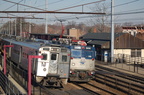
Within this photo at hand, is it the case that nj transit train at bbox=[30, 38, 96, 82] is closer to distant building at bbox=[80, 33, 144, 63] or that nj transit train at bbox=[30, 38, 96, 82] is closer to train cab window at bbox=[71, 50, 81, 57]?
train cab window at bbox=[71, 50, 81, 57]

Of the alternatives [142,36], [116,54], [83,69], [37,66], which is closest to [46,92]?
[37,66]

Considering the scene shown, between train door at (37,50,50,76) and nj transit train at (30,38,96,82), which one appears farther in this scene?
nj transit train at (30,38,96,82)

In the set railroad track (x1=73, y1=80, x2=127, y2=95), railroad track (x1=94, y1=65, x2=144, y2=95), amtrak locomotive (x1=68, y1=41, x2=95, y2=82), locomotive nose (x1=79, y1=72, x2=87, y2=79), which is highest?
amtrak locomotive (x1=68, y1=41, x2=95, y2=82)

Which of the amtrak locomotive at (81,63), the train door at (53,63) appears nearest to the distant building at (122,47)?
the amtrak locomotive at (81,63)

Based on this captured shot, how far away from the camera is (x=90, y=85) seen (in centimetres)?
1836

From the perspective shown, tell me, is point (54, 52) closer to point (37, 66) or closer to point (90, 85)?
point (37, 66)

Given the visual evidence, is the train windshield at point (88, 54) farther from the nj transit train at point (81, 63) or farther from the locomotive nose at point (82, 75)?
the locomotive nose at point (82, 75)

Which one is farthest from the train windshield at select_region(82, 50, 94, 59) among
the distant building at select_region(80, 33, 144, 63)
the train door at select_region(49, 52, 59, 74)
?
the distant building at select_region(80, 33, 144, 63)

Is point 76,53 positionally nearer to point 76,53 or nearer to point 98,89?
point 76,53

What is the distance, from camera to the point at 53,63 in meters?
14.8

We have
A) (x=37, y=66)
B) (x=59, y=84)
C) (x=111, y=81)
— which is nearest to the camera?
(x=37, y=66)

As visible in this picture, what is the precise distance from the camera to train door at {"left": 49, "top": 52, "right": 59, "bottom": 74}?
14.7 metres

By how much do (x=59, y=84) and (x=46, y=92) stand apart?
3.62 metres

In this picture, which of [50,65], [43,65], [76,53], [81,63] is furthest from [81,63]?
[43,65]
